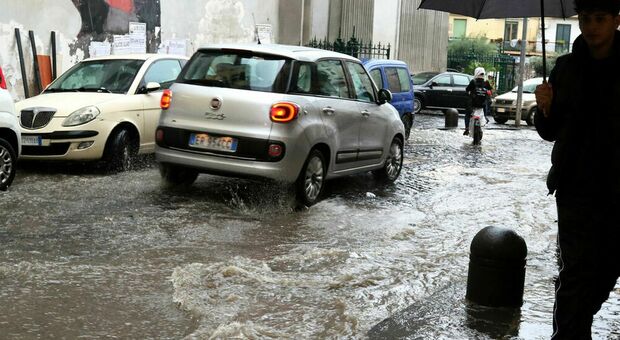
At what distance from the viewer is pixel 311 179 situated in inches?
361

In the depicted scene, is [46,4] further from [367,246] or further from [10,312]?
[10,312]

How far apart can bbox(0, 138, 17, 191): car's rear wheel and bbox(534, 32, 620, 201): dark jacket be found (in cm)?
686

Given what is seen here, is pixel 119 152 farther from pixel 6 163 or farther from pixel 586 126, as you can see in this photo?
pixel 586 126

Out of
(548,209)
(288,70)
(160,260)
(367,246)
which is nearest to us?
(160,260)

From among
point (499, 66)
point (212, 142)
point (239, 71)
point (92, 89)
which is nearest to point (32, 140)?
point (92, 89)

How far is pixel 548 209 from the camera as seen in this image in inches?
395

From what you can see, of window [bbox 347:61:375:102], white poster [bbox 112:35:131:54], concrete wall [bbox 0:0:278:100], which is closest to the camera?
window [bbox 347:61:375:102]

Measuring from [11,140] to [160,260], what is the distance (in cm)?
367

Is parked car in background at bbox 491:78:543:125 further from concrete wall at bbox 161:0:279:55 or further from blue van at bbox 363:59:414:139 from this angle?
blue van at bbox 363:59:414:139

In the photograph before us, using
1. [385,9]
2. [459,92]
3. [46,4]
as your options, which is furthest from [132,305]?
[385,9]

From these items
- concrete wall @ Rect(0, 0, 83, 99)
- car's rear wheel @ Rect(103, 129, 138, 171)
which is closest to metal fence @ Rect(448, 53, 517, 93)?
concrete wall @ Rect(0, 0, 83, 99)

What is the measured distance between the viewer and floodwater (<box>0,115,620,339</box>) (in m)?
5.00

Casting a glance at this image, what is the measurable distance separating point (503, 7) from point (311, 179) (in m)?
3.07

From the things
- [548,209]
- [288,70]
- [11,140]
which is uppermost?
[288,70]
